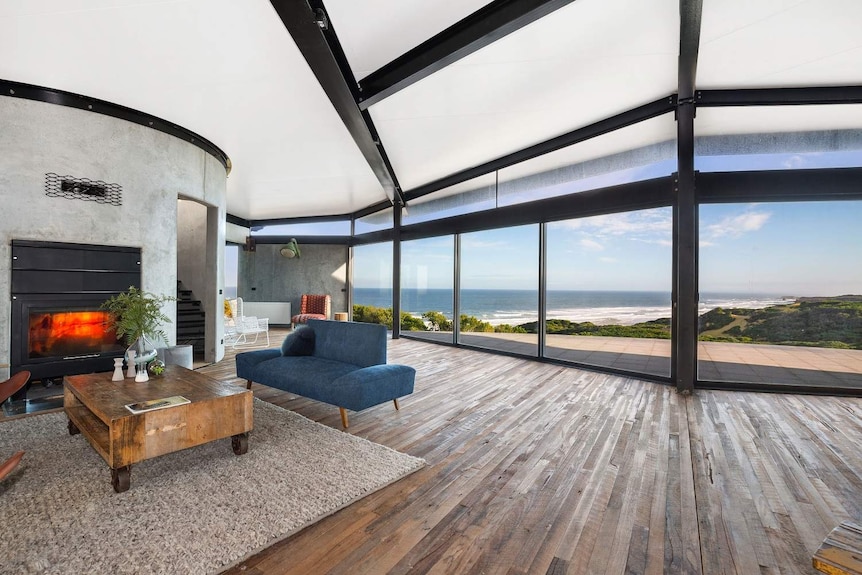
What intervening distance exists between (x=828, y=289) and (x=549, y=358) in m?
3.18

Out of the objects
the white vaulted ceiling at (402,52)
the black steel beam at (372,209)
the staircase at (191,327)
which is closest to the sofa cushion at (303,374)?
the white vaulted ceiling at (402,52)

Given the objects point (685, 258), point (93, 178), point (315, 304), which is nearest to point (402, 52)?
point (93, 178)

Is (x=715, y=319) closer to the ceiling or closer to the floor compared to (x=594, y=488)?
closer to the ceiling

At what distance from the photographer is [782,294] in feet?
14.2

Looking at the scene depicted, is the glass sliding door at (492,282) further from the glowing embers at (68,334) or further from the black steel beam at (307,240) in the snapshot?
the glowing embers at (68,334)

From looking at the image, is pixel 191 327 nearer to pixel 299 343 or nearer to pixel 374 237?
pixel 299 343

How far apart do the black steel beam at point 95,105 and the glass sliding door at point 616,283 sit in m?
5.09

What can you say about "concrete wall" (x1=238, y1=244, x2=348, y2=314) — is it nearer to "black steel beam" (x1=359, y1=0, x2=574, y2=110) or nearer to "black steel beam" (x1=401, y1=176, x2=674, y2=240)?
"black steel beam" (x1=401, y1=176, x2=674, y2=240)

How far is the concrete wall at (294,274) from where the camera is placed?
10.5 metres

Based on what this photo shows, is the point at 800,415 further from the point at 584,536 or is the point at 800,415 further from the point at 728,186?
the point at 584,536

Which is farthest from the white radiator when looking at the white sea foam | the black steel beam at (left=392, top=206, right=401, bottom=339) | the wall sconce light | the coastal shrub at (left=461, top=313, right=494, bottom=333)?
the white sea foam

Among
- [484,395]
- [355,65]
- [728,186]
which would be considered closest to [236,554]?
[484,395]

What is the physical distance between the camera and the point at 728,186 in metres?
4.29

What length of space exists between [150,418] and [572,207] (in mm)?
5062
